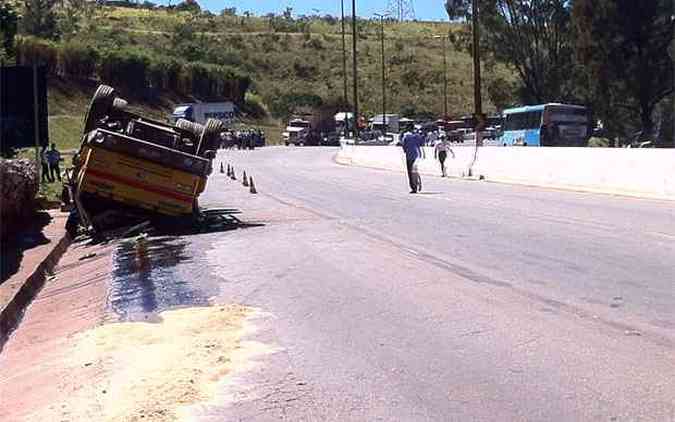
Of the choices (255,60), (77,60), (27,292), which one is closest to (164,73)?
(77,60)

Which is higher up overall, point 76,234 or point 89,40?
point 89,40

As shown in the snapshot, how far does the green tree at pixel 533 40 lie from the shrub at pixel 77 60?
3463 centimetres

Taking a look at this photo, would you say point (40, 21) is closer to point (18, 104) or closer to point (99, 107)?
point (18, 104)

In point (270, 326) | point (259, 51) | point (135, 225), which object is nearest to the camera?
point (270, 326)

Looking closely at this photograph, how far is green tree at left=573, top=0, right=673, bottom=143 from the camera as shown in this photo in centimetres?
5834

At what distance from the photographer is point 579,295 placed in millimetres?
10859

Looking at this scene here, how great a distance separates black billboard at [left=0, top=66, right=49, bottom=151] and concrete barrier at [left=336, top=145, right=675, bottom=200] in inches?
581

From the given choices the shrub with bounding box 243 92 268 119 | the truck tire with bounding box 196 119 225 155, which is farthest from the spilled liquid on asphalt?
the shrub with bounding box 243 92 268 119

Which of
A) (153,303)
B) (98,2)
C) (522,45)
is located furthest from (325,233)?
(98,2)

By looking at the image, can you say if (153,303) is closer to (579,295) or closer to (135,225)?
(579,295)

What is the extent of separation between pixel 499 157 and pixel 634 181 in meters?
10.6

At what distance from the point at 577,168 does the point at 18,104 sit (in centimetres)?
1577

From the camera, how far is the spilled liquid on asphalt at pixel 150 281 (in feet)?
37.6

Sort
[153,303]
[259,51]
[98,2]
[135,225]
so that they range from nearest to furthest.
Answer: [153,303]
[135,225]
[259,51]
[98,2]
